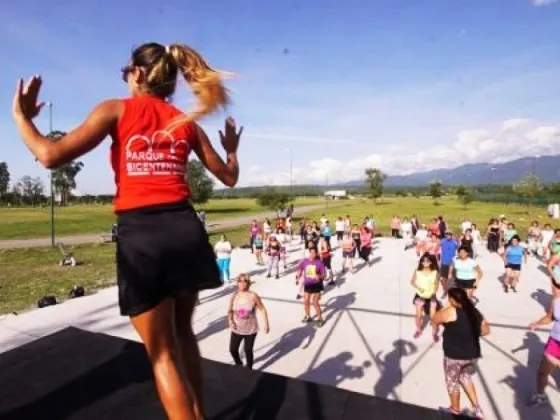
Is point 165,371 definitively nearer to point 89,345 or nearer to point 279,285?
point 89,345

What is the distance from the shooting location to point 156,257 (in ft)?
4.78

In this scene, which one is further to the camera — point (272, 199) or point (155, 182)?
point (272, 199)

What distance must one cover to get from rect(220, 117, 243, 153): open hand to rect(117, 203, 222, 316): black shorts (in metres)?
0.43

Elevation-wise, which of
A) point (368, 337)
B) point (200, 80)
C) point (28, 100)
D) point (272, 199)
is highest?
point (200, 80)

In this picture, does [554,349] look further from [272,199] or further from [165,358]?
[272,199]

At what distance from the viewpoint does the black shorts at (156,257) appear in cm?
146

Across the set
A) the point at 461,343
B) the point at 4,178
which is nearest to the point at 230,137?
the point at 461,343

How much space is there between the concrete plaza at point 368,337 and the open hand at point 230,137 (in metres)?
5.38

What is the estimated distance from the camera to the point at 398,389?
6293 mm

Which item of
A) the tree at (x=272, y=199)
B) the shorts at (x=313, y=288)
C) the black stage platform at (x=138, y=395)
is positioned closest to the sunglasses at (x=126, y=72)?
the black stage platform at (x=138, y=395)

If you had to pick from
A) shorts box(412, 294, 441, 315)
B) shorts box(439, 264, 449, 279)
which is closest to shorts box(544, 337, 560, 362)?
shorts box(412, 294, 441, 315)

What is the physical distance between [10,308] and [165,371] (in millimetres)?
12701

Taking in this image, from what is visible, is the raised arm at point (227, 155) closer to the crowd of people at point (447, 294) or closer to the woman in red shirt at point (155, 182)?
the woman in red shirt at point (155, 182)

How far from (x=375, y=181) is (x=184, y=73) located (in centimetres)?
7943
